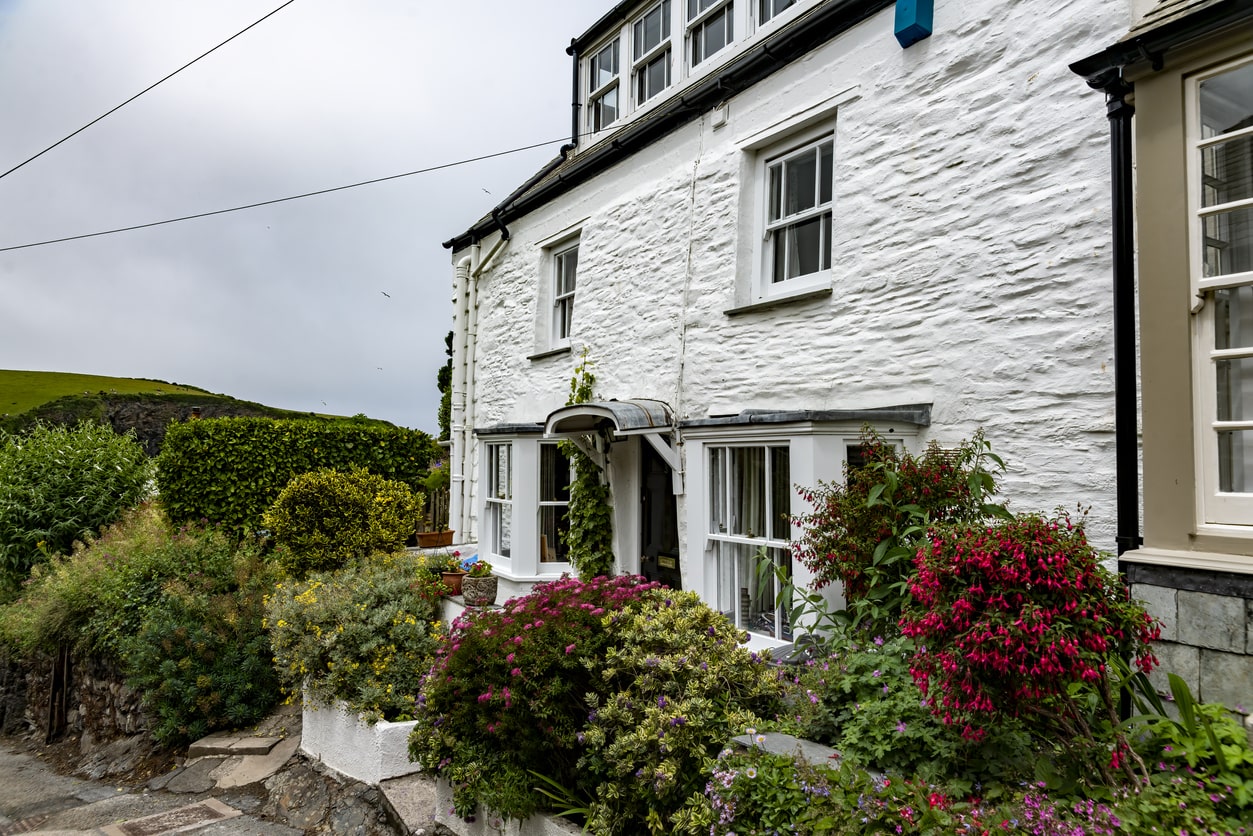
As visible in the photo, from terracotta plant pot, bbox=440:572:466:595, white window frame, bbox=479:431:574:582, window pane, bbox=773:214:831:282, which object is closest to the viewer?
window pane, bbox=773:214:831:282

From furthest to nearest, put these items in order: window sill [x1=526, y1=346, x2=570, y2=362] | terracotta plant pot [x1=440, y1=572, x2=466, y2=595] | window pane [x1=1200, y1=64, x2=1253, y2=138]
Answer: window sill [x1=526, y1=346, x2=570, y2=362]
terracotta plant pot [x1=440, y1=572, x2=466, y2=595]
window pane [x1=1200, y1=64, x2=1253, y2=138]

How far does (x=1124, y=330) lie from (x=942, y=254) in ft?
4.88

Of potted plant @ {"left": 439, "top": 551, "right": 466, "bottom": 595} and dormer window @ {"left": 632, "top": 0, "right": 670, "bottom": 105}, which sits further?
dormer window @ {"left": 632, "top": 0, "right": 670, "bottom": 105}

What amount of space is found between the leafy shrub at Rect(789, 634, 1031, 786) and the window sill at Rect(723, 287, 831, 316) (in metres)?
3.13

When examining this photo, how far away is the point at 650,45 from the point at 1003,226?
6491mm

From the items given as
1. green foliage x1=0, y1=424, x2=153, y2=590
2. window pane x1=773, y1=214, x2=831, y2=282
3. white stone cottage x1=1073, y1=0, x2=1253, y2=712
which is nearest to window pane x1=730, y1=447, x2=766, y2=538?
window pane x1=773, y1=214, x2=831, y2=282

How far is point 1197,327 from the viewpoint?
3562mm

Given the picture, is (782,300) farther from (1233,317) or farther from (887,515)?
(1233,317)

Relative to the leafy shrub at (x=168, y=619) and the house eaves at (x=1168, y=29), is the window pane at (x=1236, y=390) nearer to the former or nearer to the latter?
the house eaves at (x=1168, y=29)

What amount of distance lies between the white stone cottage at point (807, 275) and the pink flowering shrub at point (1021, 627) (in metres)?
1.91

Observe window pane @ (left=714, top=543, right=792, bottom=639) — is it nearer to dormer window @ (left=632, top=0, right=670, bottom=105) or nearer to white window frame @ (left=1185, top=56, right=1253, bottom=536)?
white window frame @ (left=1185, top=56, right=1253, bottom=536)

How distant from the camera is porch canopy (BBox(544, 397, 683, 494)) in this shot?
7395 mm

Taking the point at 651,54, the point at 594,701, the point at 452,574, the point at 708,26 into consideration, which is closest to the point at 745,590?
the point at 594,701

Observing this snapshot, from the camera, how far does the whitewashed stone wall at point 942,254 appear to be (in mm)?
4801
